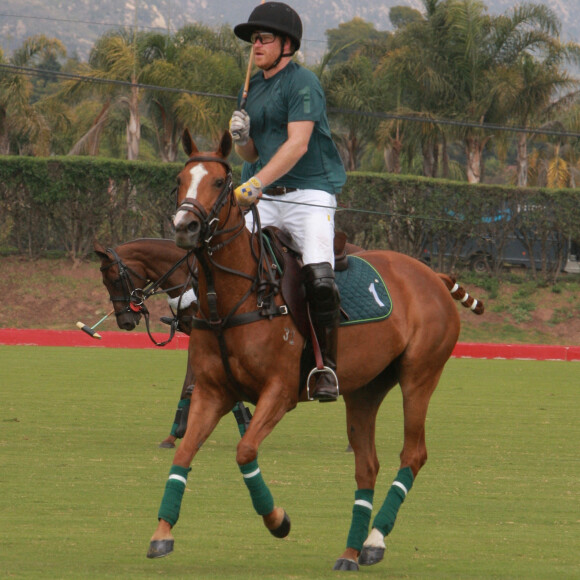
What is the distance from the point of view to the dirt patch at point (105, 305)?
76.3ft

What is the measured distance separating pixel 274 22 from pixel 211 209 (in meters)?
1.27

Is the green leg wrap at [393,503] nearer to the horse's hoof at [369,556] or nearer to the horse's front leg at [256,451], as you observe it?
the horse's hoof at [369,556]

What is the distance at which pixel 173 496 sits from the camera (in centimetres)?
485

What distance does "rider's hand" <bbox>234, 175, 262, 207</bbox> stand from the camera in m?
5.11

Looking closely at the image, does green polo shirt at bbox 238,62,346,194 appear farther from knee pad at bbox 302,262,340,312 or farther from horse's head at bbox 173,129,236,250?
horse's head at bbox 173,129,236,250

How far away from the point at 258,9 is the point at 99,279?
19483mm

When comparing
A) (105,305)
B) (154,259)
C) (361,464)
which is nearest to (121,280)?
(154,259)

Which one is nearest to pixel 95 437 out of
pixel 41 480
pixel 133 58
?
pixel 41 480

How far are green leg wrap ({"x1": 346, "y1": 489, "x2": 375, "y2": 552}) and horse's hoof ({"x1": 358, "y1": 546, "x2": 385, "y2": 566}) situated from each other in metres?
0.03

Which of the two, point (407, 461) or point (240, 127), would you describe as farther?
point (407, 461)

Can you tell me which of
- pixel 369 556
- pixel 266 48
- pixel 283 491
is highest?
pixel 266 48

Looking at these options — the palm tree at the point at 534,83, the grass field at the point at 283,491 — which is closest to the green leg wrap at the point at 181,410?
the grass field at the point at 283,491

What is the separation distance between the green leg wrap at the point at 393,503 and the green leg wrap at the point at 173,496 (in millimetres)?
1109

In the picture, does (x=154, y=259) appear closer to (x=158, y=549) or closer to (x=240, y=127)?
(x=240, y=127)
